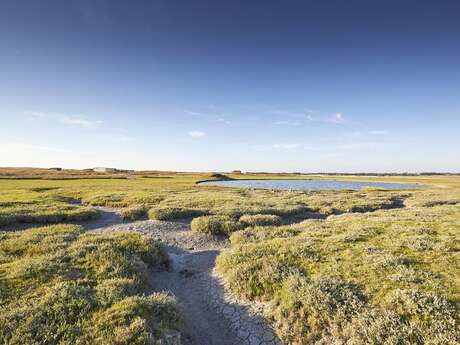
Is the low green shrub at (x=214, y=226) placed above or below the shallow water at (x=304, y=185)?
above

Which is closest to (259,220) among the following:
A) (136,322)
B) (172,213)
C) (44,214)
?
(172,213)

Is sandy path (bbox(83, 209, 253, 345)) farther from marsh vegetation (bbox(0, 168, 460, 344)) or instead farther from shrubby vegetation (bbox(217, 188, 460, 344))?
shrubby vegetation (bbox(217, 188, 460, 344))

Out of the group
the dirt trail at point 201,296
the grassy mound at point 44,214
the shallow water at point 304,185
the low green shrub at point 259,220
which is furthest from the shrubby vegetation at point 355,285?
the shallow water at point 304,185

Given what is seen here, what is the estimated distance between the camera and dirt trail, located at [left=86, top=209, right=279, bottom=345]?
8.43 meters

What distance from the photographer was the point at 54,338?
21.9ft

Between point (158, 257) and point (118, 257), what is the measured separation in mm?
2280

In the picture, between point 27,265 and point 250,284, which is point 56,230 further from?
point 250,284

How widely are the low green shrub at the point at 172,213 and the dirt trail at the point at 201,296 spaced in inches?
145

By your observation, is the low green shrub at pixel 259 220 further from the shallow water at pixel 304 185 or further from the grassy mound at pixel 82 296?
the shallow water at pixel 304 185

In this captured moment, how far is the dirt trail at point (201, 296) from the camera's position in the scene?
8.43 m

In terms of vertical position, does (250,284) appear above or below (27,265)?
below

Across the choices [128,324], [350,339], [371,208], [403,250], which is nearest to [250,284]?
[350,339]

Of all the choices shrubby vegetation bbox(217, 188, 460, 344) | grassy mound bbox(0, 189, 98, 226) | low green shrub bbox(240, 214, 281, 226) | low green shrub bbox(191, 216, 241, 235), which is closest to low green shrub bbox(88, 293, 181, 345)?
shrubby vegetation bbox(217, 188, 460, 344)

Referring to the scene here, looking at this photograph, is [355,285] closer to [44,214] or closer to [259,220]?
[259,220]
